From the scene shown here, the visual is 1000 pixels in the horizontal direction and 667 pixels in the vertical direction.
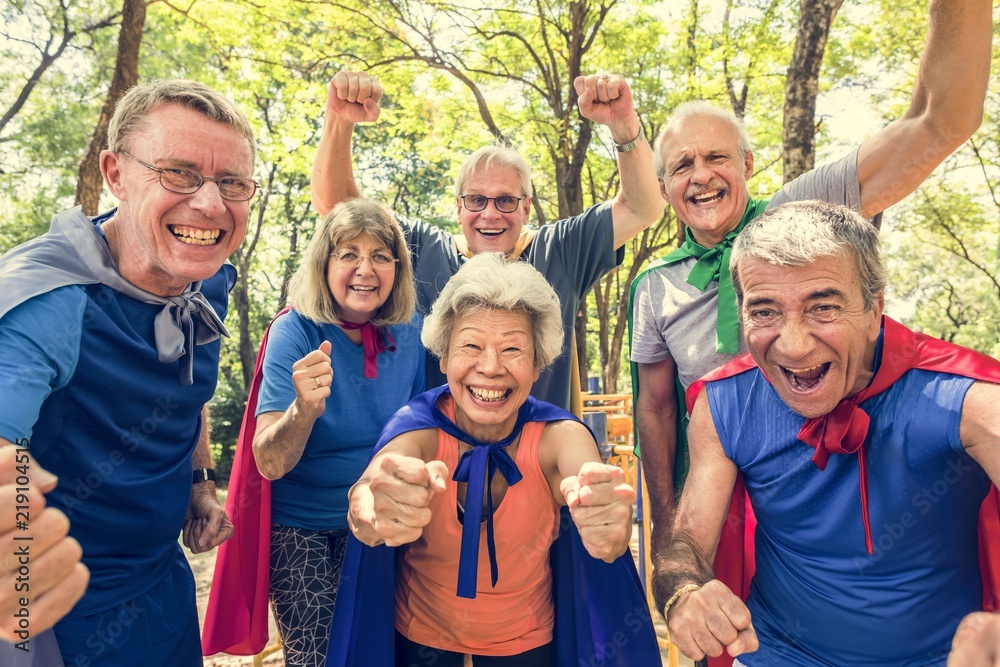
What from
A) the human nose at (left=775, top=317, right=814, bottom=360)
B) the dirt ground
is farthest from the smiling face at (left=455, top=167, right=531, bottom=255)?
the dirt ground

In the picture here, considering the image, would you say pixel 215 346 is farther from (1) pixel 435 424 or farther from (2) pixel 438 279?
(2) pixel 438 279

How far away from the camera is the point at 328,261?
287 cm

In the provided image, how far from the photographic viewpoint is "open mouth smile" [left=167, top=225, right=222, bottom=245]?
2.15 meters

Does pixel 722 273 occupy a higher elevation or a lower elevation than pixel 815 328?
higher

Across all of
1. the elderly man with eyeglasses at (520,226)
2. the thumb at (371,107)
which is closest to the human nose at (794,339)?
the elderly man with eyeglasses at (520,226)

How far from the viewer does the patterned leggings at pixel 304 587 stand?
2537mm

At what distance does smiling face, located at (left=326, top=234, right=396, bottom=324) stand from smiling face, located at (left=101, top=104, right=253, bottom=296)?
640mm

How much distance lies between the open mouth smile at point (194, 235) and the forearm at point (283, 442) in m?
0.64

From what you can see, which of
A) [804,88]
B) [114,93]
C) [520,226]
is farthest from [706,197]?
[114,93]

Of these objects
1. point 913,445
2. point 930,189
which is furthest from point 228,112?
point 930,189

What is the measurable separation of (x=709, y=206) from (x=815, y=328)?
3.61ft

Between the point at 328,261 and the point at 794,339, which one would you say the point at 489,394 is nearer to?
the point at 794,339

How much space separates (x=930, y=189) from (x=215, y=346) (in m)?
17.7

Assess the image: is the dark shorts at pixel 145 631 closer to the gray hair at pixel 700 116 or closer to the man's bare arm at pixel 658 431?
the man's bare arm at pixel 658 431
